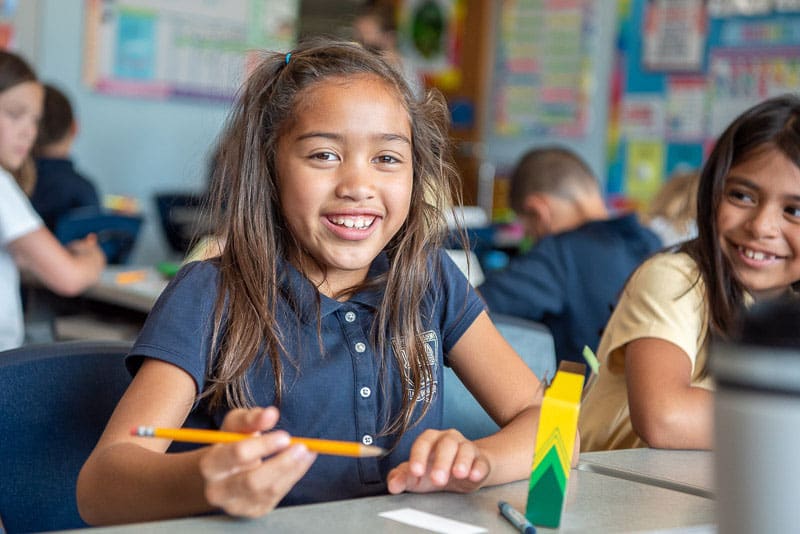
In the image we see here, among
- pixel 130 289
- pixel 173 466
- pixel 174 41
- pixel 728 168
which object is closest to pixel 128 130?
pixel 174 41

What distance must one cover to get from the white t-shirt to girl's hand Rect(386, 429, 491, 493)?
1.67 meters

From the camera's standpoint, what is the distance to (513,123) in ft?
20.4

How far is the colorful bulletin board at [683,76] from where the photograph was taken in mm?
4879

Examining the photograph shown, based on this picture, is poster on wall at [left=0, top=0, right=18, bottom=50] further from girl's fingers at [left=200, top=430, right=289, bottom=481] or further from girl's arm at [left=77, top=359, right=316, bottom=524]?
girl's fingers at [left=200, top=430, right=289, bottom=481]

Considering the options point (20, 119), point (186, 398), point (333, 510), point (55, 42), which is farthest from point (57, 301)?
point (333, 510)

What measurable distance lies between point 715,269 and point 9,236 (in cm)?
164

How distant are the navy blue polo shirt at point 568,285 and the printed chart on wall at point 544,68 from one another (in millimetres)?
2958

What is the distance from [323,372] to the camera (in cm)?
131

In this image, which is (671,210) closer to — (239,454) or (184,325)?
(184,325)

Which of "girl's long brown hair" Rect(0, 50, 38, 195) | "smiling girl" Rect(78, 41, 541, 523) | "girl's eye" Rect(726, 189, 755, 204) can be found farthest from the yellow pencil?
"girl's long brown hair" Rect(0, 50, 38, 195)

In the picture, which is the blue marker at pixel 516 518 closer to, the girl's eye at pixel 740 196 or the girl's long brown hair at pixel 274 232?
the girl's long brown hair at pixel 274 232

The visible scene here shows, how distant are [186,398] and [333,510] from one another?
0.27 m

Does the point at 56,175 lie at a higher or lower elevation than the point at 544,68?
lower

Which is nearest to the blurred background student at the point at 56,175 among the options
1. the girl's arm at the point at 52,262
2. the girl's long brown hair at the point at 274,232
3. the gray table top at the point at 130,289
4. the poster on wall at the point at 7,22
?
the gray table top at the point at 130,289
